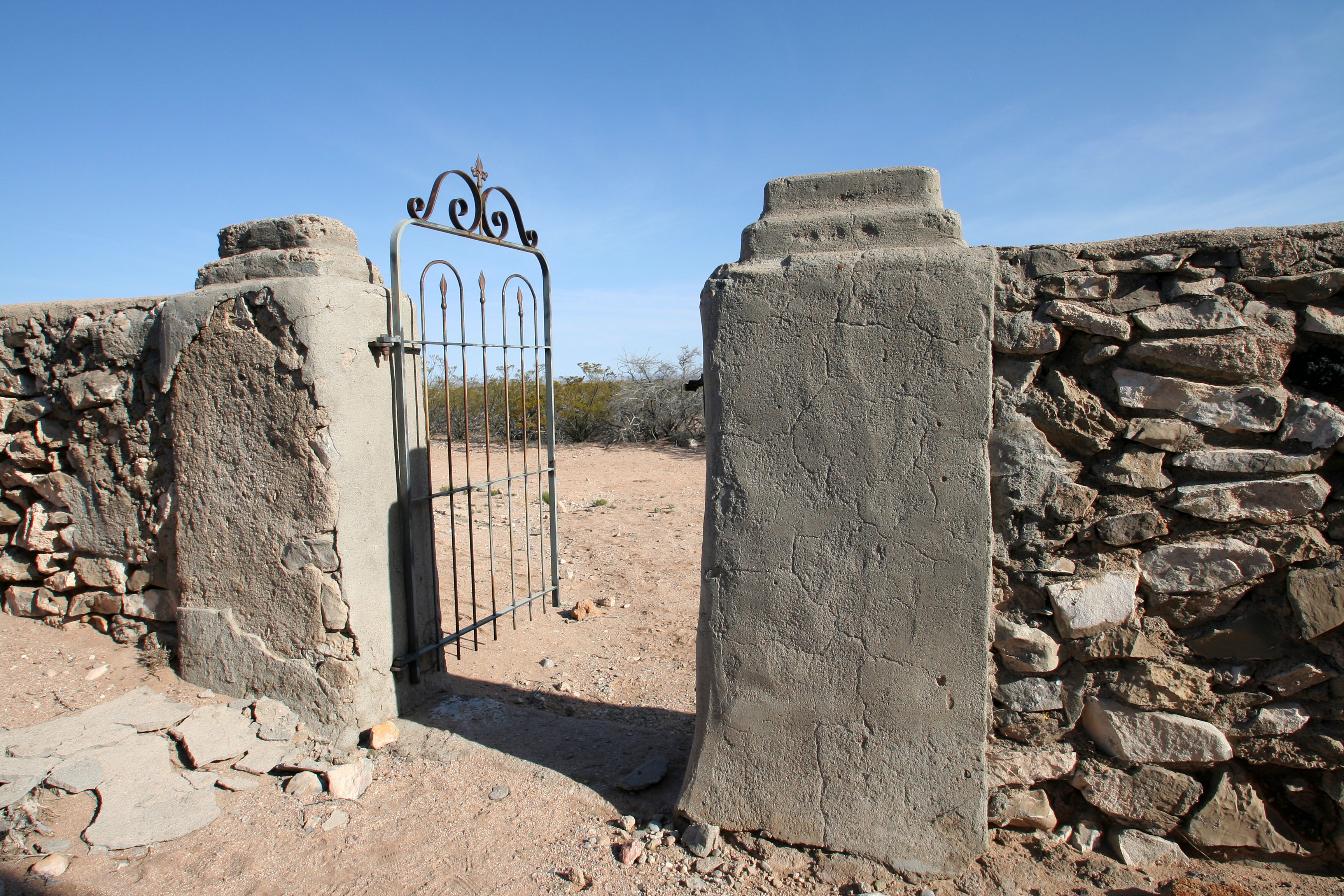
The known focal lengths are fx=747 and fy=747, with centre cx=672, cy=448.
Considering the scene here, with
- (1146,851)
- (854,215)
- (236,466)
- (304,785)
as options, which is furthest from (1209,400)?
(236,466)

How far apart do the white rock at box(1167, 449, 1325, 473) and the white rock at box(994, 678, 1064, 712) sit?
2.44 ft

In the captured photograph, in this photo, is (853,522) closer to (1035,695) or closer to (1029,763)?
(1035,695)

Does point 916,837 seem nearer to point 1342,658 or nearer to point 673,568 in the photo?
point 1342,658

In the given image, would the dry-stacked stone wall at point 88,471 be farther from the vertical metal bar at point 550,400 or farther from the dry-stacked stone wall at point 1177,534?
the dry-stacked stone wall at point 1177,534

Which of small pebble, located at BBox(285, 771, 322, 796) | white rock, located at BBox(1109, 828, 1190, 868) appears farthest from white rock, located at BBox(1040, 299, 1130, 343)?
small pebble, located at BBox(285, 771, 322, 796)

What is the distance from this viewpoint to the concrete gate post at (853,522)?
2123mm

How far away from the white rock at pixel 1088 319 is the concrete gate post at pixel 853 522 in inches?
8.8

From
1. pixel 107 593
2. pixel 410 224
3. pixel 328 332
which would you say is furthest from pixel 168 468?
pixel 410 224

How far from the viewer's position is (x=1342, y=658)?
6.89 feet

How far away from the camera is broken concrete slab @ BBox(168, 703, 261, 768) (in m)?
2.75

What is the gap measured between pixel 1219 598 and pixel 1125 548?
0.95ft

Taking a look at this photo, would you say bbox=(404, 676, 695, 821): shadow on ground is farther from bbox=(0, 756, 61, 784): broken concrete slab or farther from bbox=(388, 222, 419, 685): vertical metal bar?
bbox=(0, 756, 61, 784): broken concrete slab

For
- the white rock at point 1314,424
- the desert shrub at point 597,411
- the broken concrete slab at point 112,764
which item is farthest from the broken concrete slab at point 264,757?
the desert shrub at point 597,411

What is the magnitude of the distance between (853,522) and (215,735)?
2.52 meters
